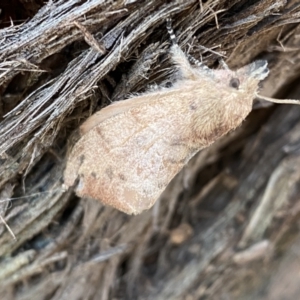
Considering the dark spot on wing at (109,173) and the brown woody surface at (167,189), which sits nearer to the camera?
the brown woody surface at (167,189)

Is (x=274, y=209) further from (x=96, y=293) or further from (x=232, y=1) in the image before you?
(x=232, y=1)

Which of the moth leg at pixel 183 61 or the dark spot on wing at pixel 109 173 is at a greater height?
the moth leg at pixel 183 61

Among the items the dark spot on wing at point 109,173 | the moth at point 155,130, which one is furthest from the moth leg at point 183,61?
the dark spot on wing at point 109,173

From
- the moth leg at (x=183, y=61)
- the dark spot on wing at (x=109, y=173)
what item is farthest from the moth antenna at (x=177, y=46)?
the dark spot on wing at (x=109, y=173)

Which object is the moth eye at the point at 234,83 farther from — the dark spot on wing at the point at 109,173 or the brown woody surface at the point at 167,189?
the dark spot on wing at the point at 109,173

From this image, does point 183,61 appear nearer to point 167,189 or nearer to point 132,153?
point 132,153

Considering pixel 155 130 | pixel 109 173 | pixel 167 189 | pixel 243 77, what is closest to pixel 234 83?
pixel 243 77

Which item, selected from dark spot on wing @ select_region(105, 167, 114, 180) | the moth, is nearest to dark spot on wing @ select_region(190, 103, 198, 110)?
the moth

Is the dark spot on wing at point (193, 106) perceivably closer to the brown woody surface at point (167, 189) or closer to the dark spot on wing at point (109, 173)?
the brown woody surface at point (167, 189)
